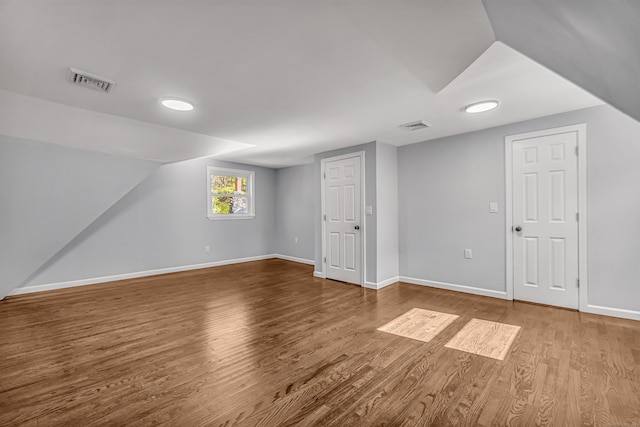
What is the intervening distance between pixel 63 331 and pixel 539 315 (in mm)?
4811

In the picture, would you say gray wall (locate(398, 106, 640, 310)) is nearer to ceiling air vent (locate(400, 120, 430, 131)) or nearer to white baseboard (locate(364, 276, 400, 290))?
white baseboard (locate(364, 276, 400, 290))

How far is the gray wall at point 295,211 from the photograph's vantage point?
6.50 m

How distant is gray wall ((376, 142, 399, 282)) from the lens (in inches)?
171

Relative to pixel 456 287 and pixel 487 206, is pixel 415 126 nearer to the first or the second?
pixel 487 206

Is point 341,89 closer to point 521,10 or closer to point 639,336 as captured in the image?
point 521,10

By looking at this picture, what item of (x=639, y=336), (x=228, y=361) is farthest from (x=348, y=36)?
(x=639, y=336)

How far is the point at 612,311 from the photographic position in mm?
2977

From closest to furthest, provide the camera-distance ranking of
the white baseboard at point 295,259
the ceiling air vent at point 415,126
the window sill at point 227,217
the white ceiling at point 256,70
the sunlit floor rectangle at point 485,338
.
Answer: the white ceiling at point 256,70
the sunlit floor rectangle at point 485,338
the ceiling air vent at point 415,126
the window sill at point 227,217
the white baseboard at point 295,259

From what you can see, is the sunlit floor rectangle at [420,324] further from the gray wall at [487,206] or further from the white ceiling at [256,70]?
the white ceiling at [256,70]

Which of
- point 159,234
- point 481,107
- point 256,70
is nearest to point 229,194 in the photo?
point 159,234

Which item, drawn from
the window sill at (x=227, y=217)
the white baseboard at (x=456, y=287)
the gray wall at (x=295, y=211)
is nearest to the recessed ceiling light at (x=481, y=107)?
the white baseboard at (x=456, y=287)

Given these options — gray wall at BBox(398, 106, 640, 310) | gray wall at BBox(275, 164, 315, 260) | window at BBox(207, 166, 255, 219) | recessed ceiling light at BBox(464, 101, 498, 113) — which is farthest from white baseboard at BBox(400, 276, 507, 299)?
window at BBox(207, 166, 255, 219)

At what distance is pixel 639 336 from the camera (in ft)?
8.25

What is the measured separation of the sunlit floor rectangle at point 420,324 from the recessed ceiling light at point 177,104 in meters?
2.83
